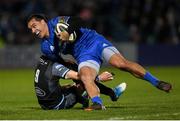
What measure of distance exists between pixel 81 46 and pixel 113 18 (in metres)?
17.9

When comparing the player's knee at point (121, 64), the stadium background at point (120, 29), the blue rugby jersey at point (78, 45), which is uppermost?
the stadium background at point (120, 29)

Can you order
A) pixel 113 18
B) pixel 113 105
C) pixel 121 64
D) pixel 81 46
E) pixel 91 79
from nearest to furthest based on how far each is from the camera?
pixel 91 79
pixel 121 64
pixel 81 46
pixel 113 105
pixel 113 18

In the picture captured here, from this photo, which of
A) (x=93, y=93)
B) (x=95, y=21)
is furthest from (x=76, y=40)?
(x=95, y=21)

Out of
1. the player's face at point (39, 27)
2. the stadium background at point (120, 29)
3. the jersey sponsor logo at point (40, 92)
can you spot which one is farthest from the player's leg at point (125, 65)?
the stadium background at point (120, 29)

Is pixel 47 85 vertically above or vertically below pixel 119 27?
below

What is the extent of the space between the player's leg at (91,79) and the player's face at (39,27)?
2.98 feet

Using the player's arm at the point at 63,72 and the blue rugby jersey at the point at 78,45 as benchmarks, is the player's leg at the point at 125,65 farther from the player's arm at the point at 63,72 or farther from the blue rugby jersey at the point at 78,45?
the player's arm at the point at 63,72

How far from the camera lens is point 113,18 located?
3008cm

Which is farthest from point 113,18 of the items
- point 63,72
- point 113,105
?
point 63,72

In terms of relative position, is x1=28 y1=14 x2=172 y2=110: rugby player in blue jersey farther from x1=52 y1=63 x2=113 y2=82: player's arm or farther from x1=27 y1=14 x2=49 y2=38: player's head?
x1=52 y1=63 x2=113 y2=82: player's arm

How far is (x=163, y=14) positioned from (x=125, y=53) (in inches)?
91.7

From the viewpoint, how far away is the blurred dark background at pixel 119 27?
2931 cm

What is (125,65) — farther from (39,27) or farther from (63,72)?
(39,27)

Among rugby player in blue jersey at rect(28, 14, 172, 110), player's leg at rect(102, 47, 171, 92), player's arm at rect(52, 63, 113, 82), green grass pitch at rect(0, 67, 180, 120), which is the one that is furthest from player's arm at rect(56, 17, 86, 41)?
green grass pitch at rect(0, 67, 180, 120)
